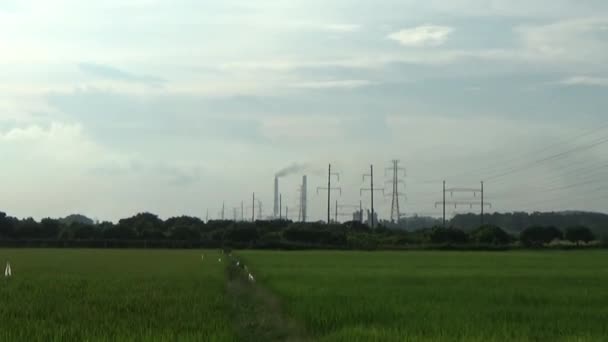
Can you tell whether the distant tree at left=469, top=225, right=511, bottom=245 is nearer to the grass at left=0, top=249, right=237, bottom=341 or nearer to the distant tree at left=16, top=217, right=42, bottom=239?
the distant tree at left=16, top=217, right=42, bottom=239

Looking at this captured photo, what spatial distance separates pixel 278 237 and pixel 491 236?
19.8 meters

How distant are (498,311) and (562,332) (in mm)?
2635

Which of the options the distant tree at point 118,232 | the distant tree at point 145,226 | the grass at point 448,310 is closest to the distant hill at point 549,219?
the distant tree at point 145,226

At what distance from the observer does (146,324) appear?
11.8m

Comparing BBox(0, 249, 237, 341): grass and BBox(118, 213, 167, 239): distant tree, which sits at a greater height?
BBox(118, 213, 167, 239): distant tree

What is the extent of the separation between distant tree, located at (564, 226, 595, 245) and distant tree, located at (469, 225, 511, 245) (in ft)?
23.6

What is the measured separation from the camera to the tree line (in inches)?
3073

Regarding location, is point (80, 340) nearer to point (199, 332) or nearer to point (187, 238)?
point (199, 332)

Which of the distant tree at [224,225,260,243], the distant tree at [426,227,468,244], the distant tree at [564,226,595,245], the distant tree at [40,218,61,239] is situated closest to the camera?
the distant tree at [426,227,468,244]

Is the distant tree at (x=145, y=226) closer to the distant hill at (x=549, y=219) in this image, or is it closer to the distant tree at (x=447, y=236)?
the distant tree at (x=447, y=236)

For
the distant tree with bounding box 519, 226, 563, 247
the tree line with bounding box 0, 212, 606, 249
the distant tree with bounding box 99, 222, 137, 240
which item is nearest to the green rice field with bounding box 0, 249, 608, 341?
the tree line with bounding box 0, 212, 606, 249

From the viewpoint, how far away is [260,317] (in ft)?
45.3

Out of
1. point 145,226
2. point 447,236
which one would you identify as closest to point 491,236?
point 447,236

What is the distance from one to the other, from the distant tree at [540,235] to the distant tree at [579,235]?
136 centimetres
